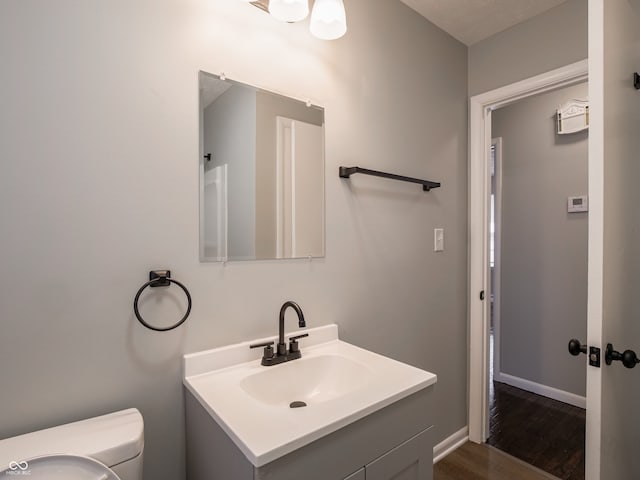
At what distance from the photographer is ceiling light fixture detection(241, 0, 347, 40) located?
1.15 m

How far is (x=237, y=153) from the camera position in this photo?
3.94 ft

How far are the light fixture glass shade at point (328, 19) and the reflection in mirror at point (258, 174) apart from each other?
26 centimetres

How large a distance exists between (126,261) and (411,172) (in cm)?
139

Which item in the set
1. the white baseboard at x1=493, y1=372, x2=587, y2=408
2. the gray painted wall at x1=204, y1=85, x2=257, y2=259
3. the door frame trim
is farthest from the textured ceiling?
the white baseboard at x1=493, y1=372, x2=587, y2=408

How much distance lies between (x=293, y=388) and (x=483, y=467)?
1.39 metres

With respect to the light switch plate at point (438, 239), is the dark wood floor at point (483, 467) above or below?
below

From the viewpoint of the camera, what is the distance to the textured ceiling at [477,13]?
5.58 ft

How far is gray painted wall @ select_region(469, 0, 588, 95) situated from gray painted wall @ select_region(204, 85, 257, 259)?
1541mm

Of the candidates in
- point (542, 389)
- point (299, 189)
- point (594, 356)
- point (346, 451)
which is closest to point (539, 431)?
point (542, 389)

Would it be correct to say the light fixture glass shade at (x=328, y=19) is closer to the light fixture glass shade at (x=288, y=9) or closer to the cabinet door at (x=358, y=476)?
the light fixture glass shade at (x=288, y=9)

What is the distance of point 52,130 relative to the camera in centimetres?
88

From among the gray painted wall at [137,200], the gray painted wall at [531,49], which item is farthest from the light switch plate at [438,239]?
the gray painted wall at [531,49]

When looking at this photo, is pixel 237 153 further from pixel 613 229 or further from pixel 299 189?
pixel 613 229

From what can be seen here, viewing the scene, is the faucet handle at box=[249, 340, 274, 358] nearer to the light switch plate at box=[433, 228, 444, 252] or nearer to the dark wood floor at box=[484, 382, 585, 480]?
the light switch plate at box=[433, 228, 444, 252]
